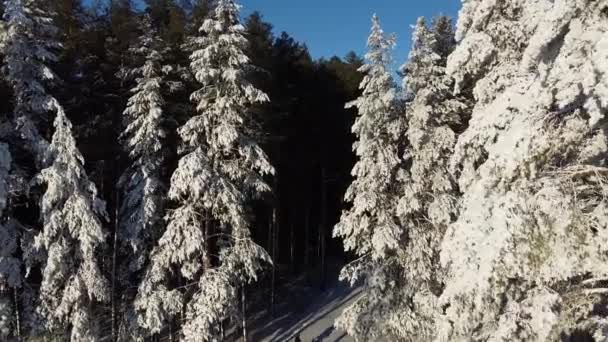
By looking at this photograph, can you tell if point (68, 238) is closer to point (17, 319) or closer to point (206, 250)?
point (17, 319)

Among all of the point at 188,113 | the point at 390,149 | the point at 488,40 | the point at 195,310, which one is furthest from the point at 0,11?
the point at 488,40

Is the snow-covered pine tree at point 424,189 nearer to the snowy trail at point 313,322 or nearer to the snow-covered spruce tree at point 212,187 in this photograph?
the snow-covered spruce tree at point 212,187

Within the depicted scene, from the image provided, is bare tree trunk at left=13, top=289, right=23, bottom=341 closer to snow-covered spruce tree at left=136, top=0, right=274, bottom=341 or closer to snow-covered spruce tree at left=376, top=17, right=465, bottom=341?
snow-covered spruce tree at left=136, top=0, right=274, bottom=341

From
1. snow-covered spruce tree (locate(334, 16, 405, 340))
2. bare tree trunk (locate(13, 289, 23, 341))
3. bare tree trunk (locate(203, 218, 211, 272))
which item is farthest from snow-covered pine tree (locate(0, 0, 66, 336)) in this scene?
snow-covered spruce tree (locate(334, 16, 405, 340))

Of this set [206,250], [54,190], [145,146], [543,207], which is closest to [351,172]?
[206,250]

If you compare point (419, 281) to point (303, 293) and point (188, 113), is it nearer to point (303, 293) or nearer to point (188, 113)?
point (188, 113)

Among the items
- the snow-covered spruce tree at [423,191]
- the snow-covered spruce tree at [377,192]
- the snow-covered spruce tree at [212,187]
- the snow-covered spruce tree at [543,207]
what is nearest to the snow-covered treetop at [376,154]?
the snow-covered spruce tree at [377,192]
